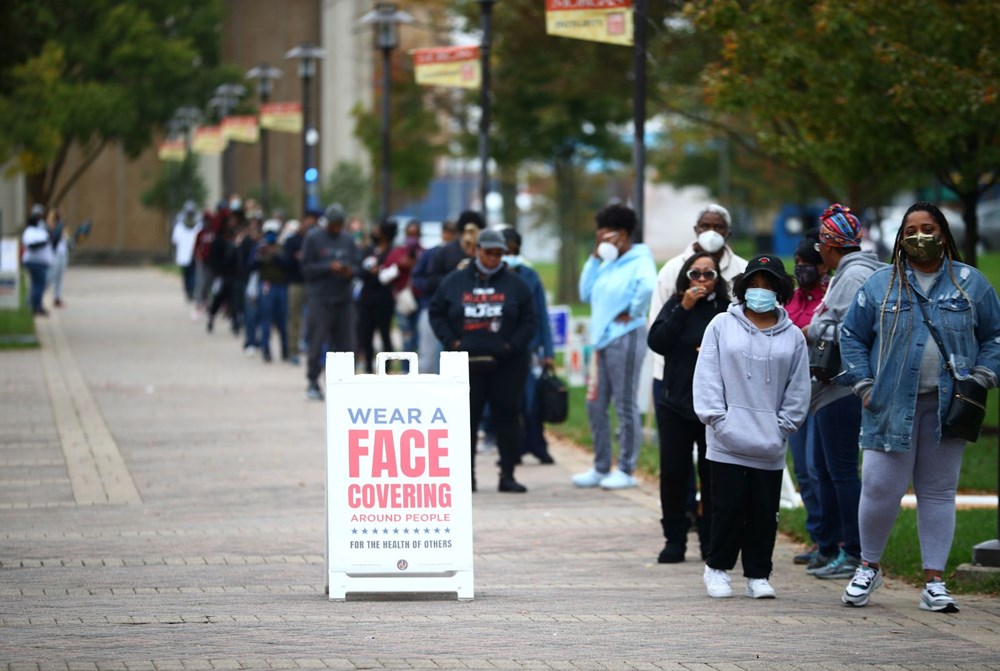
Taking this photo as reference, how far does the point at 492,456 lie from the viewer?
15.1m

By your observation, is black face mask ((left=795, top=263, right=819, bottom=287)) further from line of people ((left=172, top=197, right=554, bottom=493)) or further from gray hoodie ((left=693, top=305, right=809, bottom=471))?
line of people ((left=172, top=197, right=554, bottom=493))

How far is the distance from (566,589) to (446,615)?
3.42ft

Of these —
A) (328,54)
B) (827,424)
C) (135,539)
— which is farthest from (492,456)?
(328,54)

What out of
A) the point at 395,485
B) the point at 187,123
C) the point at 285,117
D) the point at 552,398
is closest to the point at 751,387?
the point at 395,485

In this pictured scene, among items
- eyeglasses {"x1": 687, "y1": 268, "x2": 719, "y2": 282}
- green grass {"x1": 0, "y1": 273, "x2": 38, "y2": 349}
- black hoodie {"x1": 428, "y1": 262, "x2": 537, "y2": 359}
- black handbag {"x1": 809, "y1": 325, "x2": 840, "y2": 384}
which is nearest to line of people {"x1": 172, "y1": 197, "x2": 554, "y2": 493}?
black hoodie {"x1": 428, "y1": 262, "x2": 537, "y2": 359}

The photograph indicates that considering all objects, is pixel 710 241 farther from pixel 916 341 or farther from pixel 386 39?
pixel 386 39

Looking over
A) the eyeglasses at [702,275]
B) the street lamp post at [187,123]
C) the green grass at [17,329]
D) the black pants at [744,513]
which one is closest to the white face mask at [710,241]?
the eyeglasses at [702,275]

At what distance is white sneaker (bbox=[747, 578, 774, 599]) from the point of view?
28.2 ft

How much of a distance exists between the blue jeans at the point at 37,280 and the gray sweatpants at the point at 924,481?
23409 millimetres

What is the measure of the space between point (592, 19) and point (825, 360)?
5.67 meters

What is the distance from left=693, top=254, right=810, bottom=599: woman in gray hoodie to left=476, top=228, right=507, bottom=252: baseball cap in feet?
12.0

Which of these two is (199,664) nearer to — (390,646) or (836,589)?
(390,646)

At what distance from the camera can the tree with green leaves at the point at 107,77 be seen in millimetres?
35844

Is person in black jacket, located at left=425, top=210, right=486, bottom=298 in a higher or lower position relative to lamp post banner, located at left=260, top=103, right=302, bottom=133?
lower
